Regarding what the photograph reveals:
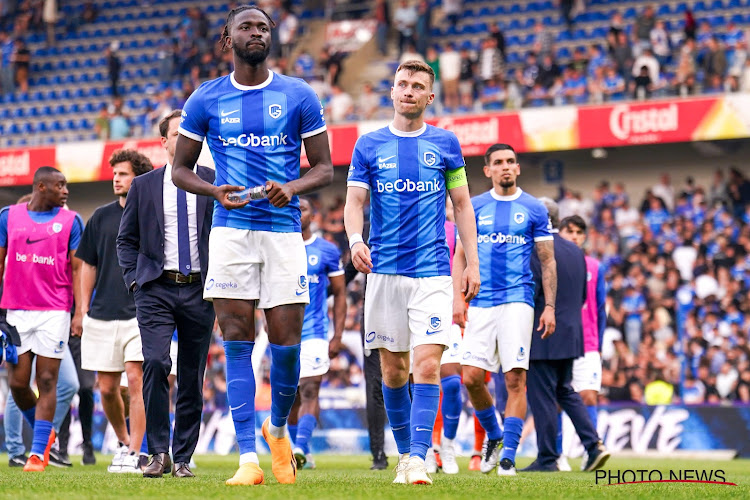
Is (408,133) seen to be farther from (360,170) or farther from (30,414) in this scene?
(30,414)

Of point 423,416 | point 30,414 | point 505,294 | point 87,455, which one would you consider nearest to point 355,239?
point 423,416

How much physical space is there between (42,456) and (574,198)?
48.7 feet

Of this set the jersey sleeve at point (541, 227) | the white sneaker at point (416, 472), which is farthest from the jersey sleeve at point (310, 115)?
the jersey sleeve at point (541, 227)

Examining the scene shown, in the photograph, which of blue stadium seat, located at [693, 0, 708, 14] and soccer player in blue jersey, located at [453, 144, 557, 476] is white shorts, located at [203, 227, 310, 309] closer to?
soccer player in blue jersey, located at [453, 144, 557, 476]

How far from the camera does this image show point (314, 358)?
10.6 m

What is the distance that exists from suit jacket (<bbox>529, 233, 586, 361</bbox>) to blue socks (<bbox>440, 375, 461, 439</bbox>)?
2.38 feet

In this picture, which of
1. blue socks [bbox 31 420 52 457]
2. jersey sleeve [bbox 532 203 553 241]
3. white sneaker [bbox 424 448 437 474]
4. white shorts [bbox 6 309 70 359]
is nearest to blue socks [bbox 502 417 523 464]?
white sneaker [bbox 424 448 437 474]

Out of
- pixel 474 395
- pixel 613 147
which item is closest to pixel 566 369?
pixel 474 395

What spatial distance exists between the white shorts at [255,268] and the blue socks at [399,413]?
3.27 feet

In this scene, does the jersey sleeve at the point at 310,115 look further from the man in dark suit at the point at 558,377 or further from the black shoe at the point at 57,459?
the black shoe at the point at 57,459

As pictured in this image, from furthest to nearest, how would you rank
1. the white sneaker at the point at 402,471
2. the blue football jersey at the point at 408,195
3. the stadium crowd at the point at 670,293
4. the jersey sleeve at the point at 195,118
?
the stadium crowd at the point at 670,293
the blue football jersey at the point at 408,195
the white sneaker at the point at 402,471
the jersey sleeve at the point at 195,118

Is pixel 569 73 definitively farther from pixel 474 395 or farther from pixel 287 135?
pixel 287 135

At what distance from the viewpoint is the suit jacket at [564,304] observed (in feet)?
31.3

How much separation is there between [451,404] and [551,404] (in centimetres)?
85
